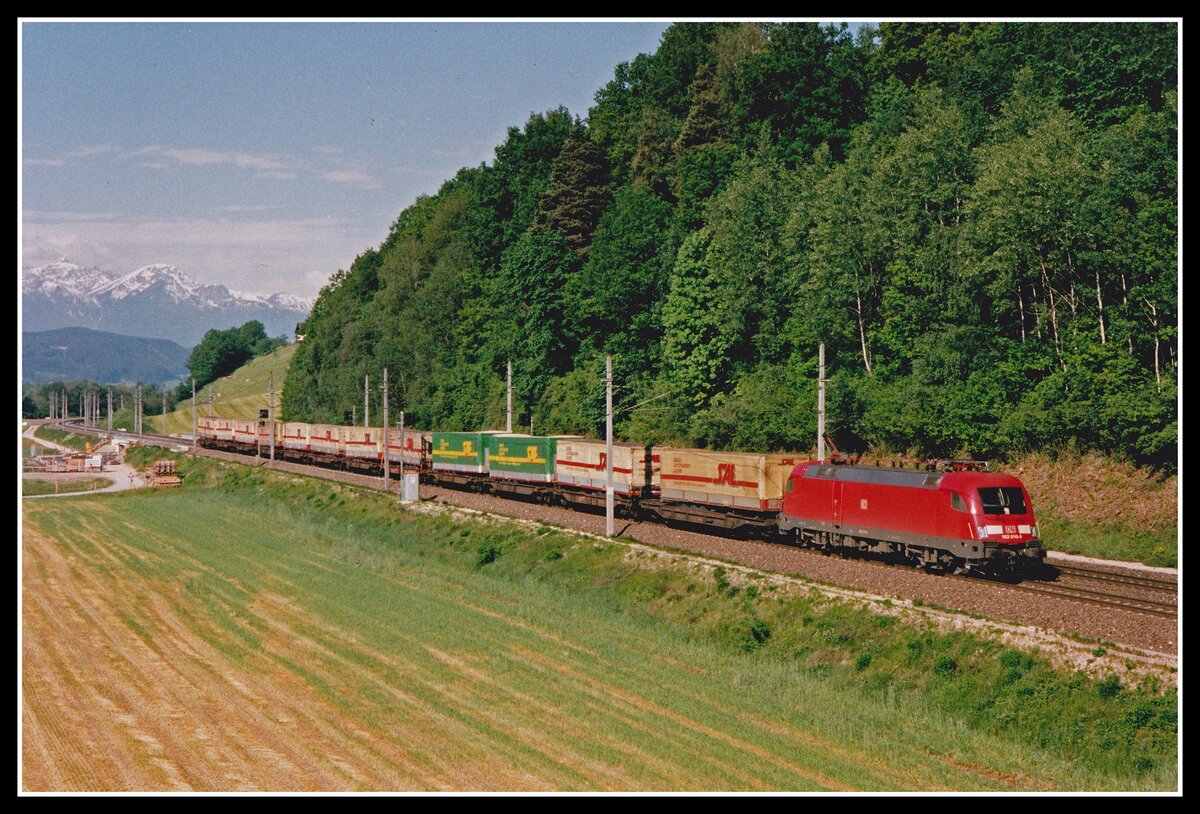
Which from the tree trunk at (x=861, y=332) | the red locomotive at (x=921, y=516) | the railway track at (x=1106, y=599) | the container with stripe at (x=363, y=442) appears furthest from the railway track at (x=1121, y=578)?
the container with stripe at (x=363, y=442)

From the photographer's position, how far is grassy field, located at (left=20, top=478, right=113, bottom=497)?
80.9 metres

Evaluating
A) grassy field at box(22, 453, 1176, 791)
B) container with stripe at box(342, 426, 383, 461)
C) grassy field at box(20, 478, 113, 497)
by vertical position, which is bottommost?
grassy field at box(22, 453, 1176, 791)

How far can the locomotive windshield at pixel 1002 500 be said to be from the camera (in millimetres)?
33750

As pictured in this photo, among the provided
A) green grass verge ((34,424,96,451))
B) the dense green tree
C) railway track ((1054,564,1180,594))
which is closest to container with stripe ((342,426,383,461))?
the dense green tree

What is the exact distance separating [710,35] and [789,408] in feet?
232

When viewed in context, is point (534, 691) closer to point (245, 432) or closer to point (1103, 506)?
point (1103, 506)

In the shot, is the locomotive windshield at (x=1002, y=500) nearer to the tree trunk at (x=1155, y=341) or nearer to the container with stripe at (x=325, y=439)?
the tree trunk at (x=1155, y=341)

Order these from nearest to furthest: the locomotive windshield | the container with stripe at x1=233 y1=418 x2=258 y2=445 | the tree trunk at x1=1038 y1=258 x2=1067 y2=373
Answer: the locomotive windshield < the tree trunk at x1=1038 y1=258 x2=1067 y2=373 < the container with stripe at x1=233 y1=418 x2=258 y2=445

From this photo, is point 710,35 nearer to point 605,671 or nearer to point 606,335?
point 606,335

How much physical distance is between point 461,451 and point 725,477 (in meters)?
26.3

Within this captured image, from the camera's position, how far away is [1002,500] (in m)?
34.0

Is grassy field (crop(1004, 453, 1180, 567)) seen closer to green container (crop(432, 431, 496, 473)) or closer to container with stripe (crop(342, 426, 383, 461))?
green container (crop(432, 431, 496, 473))

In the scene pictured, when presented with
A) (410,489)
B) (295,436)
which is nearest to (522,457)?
(410,489)

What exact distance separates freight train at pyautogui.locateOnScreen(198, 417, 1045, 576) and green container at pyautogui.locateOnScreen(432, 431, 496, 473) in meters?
0.09
